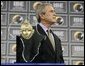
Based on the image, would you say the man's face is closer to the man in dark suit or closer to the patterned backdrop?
the man in dark suit

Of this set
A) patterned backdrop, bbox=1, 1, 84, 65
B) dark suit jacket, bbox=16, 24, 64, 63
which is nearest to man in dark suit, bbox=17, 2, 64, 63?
dark suit jacket, bbox=16, 24, 64, 63

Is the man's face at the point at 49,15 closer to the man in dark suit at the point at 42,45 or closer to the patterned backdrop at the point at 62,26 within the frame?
the man in dark suit at the point at 42,45

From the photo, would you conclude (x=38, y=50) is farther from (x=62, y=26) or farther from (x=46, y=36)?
(x=62, y=26)

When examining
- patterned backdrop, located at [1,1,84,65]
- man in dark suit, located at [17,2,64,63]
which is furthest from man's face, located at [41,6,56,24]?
patterned backdrop, located at [1,1,84,65]

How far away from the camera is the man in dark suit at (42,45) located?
1597 mm

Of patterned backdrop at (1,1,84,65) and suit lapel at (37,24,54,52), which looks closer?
suit lapel at (37,24,54,52)

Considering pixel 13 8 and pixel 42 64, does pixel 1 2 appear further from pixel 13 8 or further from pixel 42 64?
pixel 42 64

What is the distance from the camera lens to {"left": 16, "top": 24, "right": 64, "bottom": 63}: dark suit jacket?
1593mm

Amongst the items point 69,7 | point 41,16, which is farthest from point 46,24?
point 69,7

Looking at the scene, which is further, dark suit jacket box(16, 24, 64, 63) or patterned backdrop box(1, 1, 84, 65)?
patterned backdrop box(1, 1, 84, 65)

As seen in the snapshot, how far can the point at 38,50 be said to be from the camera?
1.61 m

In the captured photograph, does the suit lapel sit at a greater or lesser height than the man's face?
lesser

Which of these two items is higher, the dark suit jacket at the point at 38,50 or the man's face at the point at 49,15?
the man's face at the point at 49,15

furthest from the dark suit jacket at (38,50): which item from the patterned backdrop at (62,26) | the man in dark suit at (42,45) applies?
the patterned backdrop at (62,26)
